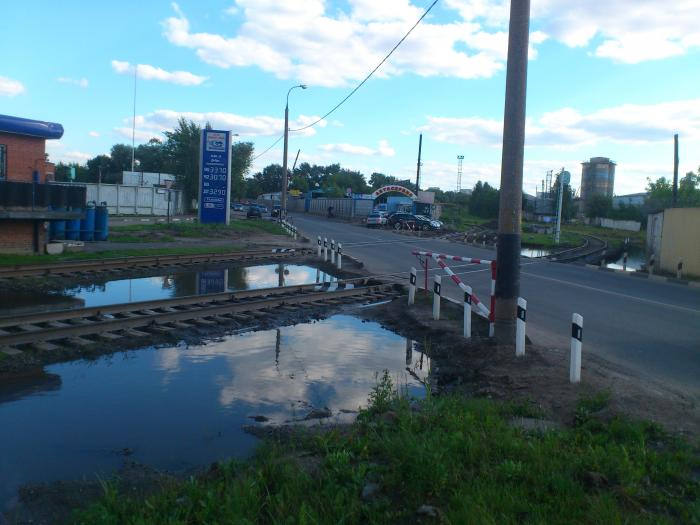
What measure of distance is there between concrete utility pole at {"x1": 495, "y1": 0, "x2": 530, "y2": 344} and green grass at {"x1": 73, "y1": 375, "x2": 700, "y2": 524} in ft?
12.8

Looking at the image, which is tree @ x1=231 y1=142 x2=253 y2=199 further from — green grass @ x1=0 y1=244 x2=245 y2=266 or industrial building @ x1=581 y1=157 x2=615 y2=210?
industrial building @ x1=581 y1=157 x2=615 y2=210

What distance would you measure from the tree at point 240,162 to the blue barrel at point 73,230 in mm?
45649

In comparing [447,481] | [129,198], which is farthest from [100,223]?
[129,198]

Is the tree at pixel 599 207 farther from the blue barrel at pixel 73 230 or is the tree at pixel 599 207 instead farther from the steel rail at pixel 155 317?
the steel rail at pixel 155 317

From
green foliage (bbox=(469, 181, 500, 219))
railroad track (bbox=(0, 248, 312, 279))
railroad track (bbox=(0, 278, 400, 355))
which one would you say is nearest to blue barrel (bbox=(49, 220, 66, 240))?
railroad track (bbox=(0, 248, 312, 279))

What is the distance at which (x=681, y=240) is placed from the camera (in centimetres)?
2597

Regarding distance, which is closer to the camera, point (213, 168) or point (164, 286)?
point (164, 286)

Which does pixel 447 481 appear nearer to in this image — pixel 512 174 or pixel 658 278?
pixel 512 174

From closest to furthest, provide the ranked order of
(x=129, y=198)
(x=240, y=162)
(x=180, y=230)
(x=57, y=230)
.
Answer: (x=57, y=230) < (x=180, y=230) < (x=129, y=198) < (x=240, y=162)

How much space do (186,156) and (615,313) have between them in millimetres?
57664

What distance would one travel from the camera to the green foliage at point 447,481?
4078 millimetres

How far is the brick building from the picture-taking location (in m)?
19.1

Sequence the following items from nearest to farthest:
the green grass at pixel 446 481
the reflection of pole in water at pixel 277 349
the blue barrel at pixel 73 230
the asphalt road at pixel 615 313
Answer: the green grass at pixel 446 481, the reflection of pole in water at pixel 277 349, the asphalt road at pixel 615 313, the blue barrel at pixel 73 230

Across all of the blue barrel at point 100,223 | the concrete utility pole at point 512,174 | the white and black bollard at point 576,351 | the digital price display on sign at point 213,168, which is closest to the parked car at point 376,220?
the digital price display on sign at point 213,168
